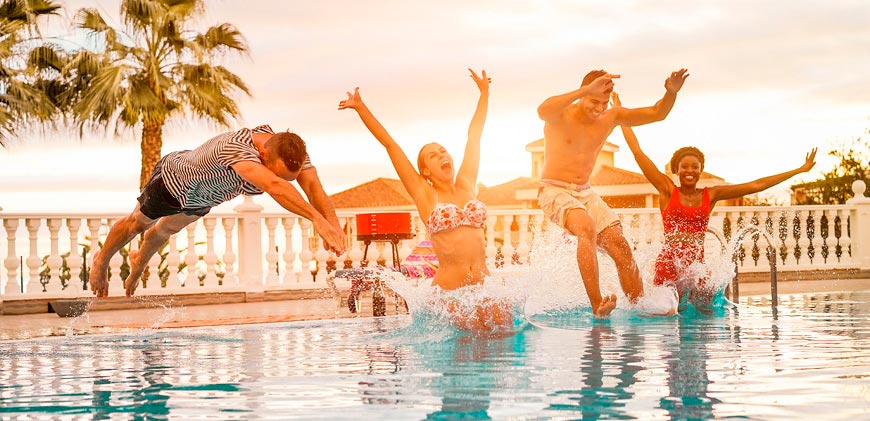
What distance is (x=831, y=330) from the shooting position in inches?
301

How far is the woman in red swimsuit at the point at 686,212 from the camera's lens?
9.55 m

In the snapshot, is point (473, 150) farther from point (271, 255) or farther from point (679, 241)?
point (271, 255)

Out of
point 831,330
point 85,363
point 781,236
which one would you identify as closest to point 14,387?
point 85,363

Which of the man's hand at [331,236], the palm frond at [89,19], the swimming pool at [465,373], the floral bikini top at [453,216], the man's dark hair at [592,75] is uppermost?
the palm frond at [89,19]

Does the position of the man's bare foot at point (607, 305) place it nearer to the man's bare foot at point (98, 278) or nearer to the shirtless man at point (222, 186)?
the shirtless man at point (222, 186)

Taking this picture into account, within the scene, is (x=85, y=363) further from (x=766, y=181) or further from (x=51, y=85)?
(x=51, y=85)

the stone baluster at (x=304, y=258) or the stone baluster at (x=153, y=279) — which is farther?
the stone baluster at (x=304, y=258)

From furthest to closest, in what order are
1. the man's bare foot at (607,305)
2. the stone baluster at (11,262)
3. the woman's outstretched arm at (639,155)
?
the stone baluster at (11,262)
the woman's outstretched arm at (639,155)
the man's bare foot at (607,305)

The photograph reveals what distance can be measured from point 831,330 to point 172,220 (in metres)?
5.11

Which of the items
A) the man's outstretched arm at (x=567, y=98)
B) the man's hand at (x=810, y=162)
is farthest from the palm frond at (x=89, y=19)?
the man's hand at (x=810, y=162)

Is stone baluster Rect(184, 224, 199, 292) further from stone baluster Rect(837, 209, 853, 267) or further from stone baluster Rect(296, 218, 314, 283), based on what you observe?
stone baluster Rect(837, 209, 853, 267)

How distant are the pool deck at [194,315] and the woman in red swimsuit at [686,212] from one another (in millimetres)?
2361

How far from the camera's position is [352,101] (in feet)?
25.4

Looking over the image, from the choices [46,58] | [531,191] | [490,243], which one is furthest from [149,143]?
[531,191]
